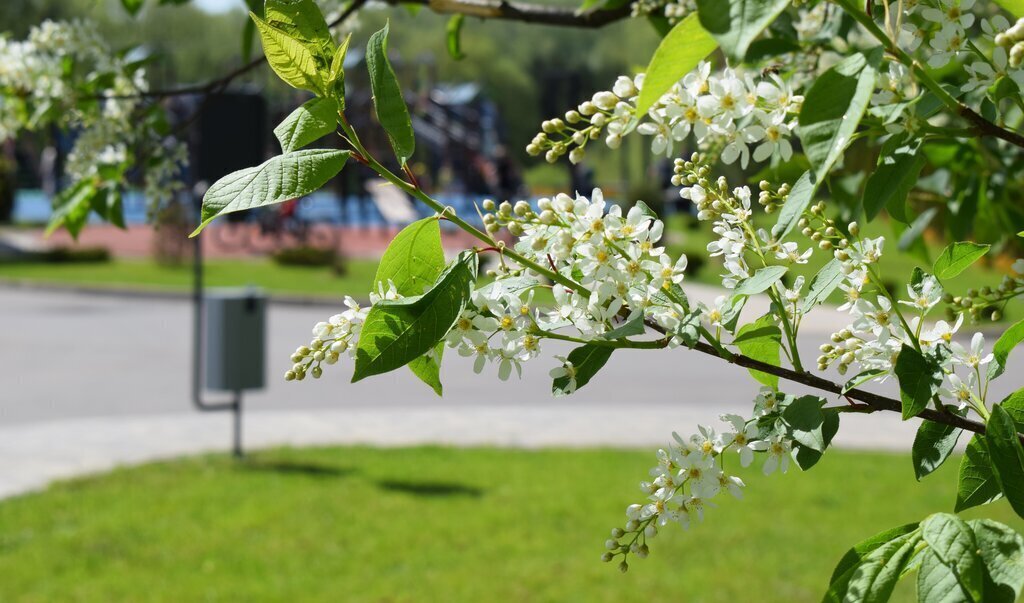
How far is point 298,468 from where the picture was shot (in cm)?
706

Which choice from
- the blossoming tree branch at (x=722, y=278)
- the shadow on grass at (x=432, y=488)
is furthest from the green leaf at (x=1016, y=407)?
the shadow on grass at (x=432, y=488)

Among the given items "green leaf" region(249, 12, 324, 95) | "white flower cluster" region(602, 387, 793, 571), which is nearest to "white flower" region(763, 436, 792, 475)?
"white flower cluster" region(602, 387, 793, 571)

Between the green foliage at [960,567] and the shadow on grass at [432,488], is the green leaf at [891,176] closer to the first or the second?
the green foliage at [960,567]

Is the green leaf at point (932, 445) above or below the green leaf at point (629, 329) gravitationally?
below

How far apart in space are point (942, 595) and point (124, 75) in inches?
79.4

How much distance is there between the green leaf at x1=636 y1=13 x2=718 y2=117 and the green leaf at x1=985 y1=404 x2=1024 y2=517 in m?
0.36

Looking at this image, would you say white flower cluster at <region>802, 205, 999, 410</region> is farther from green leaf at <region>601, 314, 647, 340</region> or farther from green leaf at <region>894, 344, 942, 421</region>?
green leaf at <region>601, 314, 647, 340</region>

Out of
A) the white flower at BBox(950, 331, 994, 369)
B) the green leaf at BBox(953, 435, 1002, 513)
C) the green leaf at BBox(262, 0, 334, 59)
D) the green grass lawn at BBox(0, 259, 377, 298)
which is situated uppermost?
the green leaf at BBox(262, 0, 334, 59)

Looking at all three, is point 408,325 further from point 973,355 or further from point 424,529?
point 424,529

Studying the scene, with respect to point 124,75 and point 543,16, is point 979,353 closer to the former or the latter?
point 543,16

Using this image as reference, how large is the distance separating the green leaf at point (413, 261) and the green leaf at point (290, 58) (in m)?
0.13

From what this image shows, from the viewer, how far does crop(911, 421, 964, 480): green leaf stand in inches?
38.1

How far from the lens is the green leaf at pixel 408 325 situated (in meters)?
0.87

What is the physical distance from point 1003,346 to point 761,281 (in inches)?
11.1
